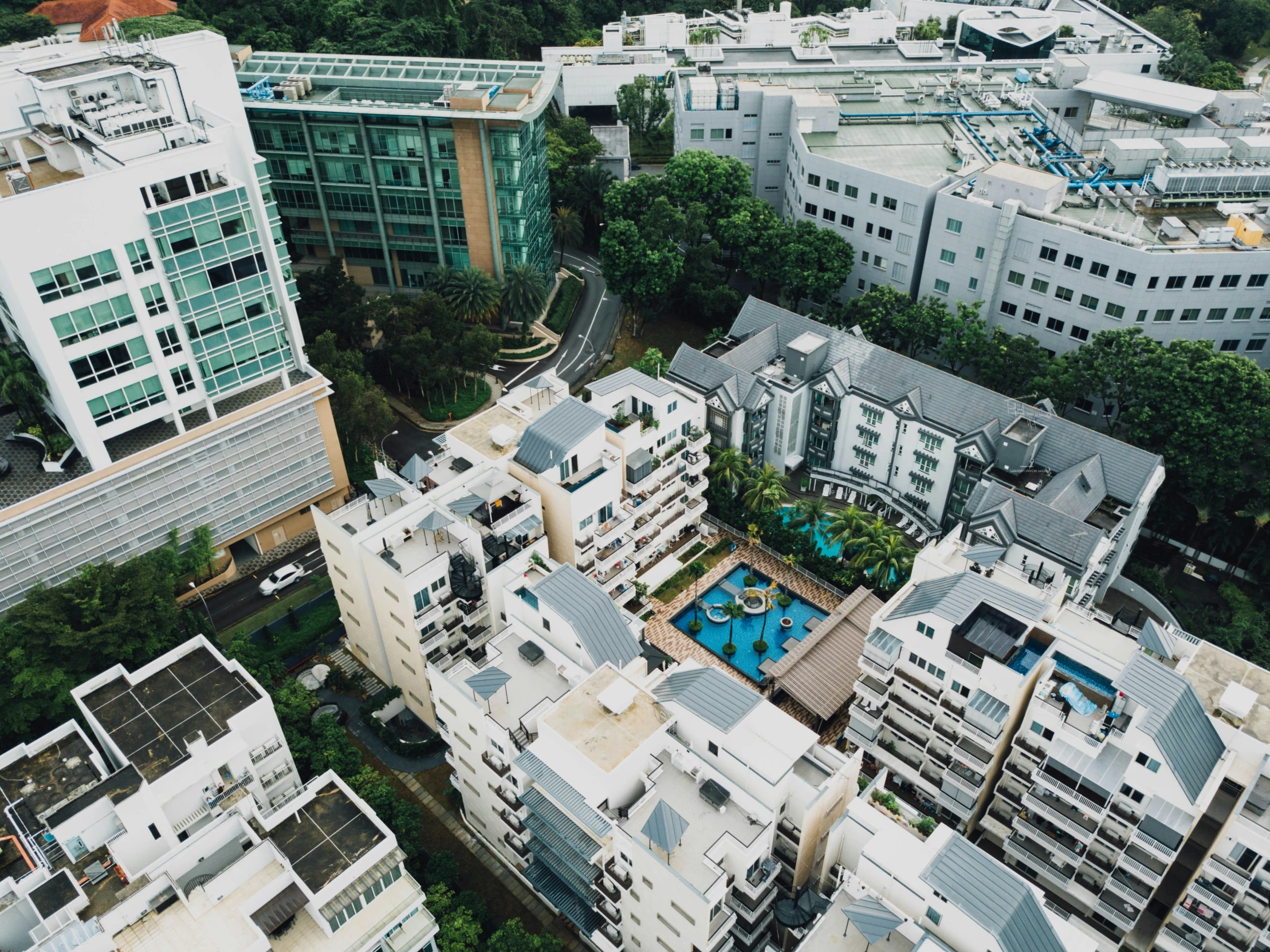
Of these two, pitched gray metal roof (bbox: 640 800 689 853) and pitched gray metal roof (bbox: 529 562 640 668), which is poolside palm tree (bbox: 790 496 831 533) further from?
pitched gray metal roof (bbox: 640 800 689 853)

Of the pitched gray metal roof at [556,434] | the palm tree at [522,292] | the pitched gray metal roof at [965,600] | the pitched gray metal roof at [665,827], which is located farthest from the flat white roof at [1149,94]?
the pitched gray metal roof at [665,827]

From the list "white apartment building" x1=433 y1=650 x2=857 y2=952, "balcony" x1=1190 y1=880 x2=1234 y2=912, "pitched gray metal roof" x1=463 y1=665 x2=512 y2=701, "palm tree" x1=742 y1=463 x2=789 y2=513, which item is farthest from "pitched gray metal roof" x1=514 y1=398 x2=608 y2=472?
"balcony" x1=1190 y1=880 x2=1234 y2=912

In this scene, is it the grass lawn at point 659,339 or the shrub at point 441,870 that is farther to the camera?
the grass lawn at point 659,339

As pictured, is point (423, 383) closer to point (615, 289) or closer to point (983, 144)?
point (615, 289)

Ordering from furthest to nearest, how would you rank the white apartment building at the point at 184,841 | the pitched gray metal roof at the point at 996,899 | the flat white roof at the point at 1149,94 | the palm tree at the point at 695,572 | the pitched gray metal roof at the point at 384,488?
the flat white roof at the point at 1149,94, the palm tree at the point at 695,572, the pitched gray metal roof at the point at 384,488, the white apartment building at the point at 184,841, the pitched gray metal roof at the point at 996,899

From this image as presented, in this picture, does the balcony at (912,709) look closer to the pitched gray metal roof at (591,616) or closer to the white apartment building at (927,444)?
the pitched gray metal roof at (591,616)

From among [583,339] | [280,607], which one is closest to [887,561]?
[583,339]
